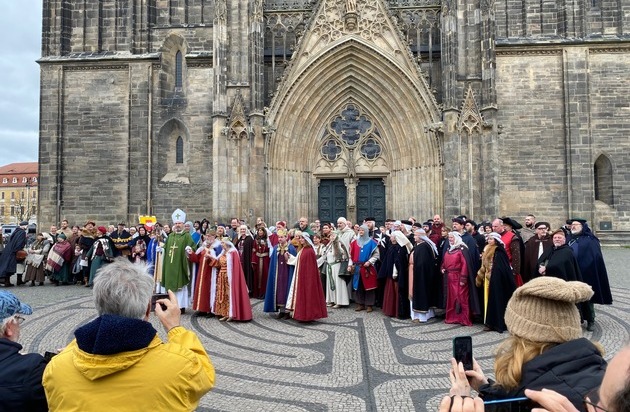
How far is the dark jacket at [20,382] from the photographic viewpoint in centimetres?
207

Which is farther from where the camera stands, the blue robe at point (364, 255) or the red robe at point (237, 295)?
the blue robe at point (364, 255)

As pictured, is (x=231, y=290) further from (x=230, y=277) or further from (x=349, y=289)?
(x=349, y=289)

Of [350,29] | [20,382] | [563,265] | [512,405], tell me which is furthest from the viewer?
[350,29]

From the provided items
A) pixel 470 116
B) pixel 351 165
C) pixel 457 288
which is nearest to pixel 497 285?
pixel 457 288

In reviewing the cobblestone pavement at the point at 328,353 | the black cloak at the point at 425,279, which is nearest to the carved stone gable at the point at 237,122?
the cobblestone pavement at the point at 328,353

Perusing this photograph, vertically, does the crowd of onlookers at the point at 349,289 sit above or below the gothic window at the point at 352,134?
below

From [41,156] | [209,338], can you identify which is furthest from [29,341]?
[41,156]

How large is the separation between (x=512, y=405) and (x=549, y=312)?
0.51 meters

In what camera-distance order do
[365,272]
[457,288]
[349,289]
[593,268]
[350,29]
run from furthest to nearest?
[350,29]
[349,289]
[365,272]
[457,288]
[593,268]

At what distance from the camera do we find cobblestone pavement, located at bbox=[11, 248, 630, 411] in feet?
16.7

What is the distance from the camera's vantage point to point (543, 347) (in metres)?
2.13

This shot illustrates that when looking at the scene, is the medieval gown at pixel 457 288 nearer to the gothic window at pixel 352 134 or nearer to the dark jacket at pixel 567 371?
the dark jacket at pixel 567 371

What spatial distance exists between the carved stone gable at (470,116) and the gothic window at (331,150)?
5.29 m

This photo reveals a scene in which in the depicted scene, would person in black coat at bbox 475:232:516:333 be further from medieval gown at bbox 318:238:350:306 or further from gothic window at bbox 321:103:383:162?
gothic window at bbox 321:103:383:162
